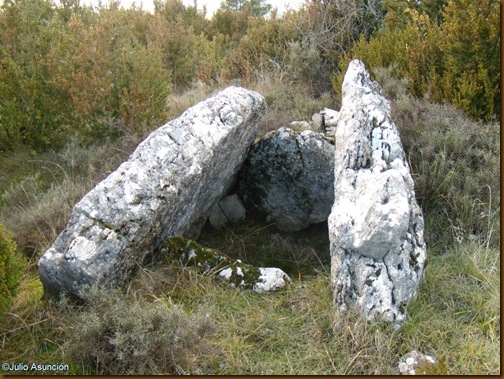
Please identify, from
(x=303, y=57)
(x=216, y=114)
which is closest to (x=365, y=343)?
(x=216, y=114)

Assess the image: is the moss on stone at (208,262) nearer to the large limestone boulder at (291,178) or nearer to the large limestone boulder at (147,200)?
the large limestone boulder at (147,200)

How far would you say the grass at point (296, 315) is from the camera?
3143 mm

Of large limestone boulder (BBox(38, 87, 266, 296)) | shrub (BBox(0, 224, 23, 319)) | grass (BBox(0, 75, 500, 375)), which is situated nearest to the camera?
grass (BBox(0, 75, 500, 375))

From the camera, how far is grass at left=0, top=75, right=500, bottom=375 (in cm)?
314

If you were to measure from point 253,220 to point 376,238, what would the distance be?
256 centimetres

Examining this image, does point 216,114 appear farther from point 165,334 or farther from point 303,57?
point 303,57

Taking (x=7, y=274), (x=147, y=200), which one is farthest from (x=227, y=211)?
(x=7, y=274)

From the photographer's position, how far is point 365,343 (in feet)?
10.4

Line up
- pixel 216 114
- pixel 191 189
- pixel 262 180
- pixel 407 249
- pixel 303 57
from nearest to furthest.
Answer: pixel 407 249, pixel 191 189, pixel 216 114, pixel 262 180, pixel 303 57

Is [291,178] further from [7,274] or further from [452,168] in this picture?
[7,274]

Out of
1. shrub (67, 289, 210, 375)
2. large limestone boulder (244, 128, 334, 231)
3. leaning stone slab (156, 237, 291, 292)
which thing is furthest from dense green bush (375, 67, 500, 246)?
shrub (67, 289, 210, 375)

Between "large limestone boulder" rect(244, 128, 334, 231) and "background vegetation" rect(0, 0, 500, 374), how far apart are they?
0.68 feet

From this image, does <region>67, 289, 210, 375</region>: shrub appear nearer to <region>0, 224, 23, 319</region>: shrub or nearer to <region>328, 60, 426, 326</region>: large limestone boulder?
<region>0, 224, 23, 319</region>: shrub

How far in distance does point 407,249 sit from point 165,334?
5.27ft
